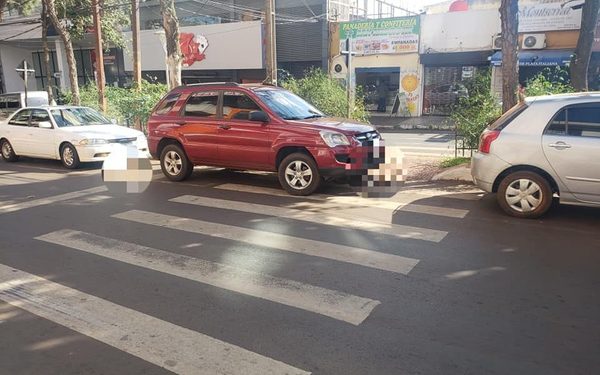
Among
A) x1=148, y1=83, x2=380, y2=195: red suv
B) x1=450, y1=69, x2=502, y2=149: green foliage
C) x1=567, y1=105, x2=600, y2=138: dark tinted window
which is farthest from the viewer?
x1=450, y1=69, x2=502, y2=149: green foliage

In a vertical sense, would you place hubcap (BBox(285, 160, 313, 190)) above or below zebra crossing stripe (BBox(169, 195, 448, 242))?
above

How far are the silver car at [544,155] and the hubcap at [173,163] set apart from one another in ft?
19.0

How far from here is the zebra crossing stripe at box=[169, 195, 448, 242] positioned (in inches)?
248

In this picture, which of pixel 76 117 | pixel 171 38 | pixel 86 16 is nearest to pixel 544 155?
pixel 76 117

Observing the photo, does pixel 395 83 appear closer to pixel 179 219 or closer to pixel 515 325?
pixel 179 219

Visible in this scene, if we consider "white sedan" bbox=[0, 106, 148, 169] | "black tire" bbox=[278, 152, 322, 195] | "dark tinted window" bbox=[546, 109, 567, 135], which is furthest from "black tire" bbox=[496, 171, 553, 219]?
"white sedan" bbox=[0, 106, 148, 169]

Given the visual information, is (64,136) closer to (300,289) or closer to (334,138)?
(334,138)

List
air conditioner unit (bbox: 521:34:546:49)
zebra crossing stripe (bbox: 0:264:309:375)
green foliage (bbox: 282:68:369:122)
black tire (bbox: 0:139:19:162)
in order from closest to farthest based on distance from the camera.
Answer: zebra crossing stripe (bbox: 0:264:309:375)
black tire (bbox: 0:139:19:162)
green foliage (bbox: 282:68:369:122)
air conditioner unit (bbox: 521:34:546:49)

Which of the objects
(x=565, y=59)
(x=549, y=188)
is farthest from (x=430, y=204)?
(x=565, y=59)

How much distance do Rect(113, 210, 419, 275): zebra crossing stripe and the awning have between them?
21670 millimetres

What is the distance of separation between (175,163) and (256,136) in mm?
2189

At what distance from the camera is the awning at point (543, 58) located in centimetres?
2334

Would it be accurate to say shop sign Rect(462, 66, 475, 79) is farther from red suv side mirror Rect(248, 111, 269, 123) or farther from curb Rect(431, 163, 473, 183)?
red suv side mirror Rect(248, 111, 269, 123)

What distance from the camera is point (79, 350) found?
12.0 feet
